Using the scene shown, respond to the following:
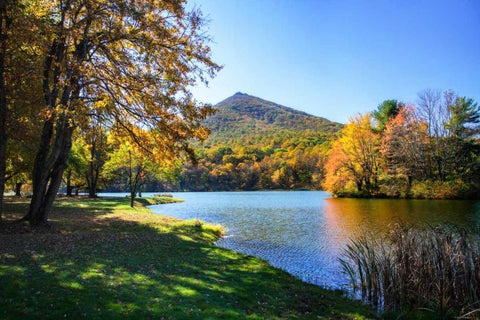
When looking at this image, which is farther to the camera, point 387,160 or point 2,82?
point 387,160

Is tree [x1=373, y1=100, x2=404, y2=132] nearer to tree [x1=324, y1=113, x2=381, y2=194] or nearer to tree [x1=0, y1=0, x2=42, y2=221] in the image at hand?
tree [x1=324, y1=113, x2=381, y2=194]

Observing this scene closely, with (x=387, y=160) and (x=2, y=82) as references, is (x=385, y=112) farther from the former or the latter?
(x=2, y=82)

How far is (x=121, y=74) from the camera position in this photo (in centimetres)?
1394

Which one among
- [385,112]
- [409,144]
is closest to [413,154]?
[409,144]

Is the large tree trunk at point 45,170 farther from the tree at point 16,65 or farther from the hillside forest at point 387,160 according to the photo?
the hillside forest at point 387,160

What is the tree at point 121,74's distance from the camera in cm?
1295

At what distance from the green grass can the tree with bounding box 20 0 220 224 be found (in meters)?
4.89

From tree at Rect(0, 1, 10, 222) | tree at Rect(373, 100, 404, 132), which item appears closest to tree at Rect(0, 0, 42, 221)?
tree at Rect(0, 1, 10, 222)

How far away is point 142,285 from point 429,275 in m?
7.32

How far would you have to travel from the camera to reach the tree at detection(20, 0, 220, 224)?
42.5 feet

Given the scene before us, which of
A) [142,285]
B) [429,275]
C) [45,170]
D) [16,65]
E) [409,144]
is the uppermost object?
[409,144]

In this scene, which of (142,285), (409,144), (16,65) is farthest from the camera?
(409,144)

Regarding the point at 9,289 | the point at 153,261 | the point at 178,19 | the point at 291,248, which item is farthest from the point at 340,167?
the point at 9,289

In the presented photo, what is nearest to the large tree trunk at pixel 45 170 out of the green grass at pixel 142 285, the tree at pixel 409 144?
the green grass at pixel 142 285
